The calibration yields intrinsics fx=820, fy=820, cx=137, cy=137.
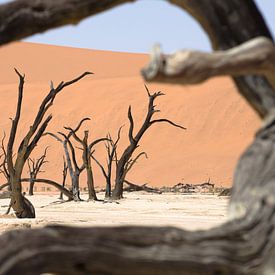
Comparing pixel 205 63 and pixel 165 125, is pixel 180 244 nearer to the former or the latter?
pixel 205 63

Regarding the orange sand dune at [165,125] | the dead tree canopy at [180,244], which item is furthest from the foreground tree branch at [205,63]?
the orange sand dune at [165,125]

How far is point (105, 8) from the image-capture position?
3109 mm

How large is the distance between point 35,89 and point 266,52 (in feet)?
220

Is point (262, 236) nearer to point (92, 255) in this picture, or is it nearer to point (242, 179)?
point (242, 179)

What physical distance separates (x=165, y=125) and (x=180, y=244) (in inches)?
2258

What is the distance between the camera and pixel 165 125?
59.9 meters

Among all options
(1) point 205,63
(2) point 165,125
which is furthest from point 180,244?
(2) point 165,125

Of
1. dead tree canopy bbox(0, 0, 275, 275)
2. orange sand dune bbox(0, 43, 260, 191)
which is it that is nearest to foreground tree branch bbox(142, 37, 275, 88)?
dead tree canopy bbox(0, 0, 275, 275)

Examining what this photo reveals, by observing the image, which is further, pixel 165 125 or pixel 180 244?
pixel 165 125

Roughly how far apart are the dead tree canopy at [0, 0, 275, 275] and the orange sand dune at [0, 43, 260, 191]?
46093 millimetres

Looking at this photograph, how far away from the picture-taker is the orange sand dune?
5175cm

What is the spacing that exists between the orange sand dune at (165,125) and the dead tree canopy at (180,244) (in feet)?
151

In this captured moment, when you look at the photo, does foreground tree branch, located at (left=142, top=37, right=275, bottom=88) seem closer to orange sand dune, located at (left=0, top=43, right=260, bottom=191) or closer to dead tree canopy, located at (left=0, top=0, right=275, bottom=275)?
dead tree canopy, located at (left=0, top=0, right=275, bottom=275)

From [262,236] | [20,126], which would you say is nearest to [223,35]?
[262,236]
